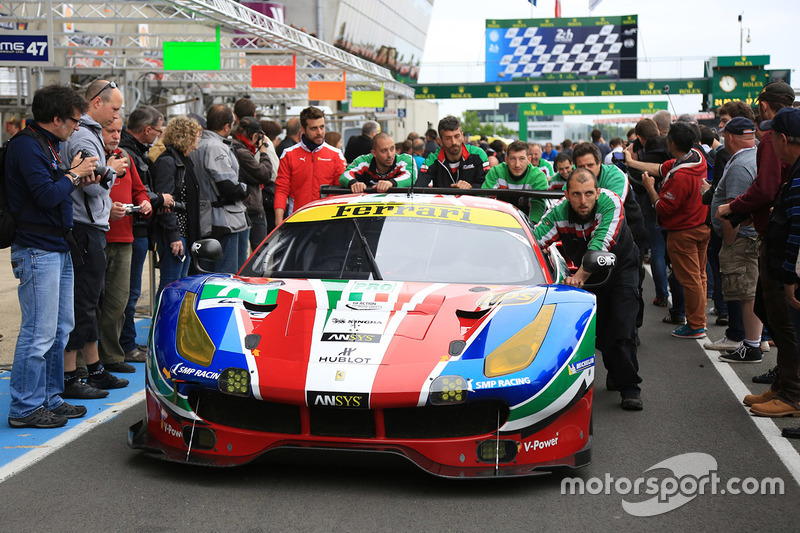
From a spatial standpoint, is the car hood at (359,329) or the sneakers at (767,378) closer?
the car hood at (359,329)

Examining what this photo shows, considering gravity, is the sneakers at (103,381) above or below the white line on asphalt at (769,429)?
above

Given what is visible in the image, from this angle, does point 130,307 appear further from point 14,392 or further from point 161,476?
point 161,476

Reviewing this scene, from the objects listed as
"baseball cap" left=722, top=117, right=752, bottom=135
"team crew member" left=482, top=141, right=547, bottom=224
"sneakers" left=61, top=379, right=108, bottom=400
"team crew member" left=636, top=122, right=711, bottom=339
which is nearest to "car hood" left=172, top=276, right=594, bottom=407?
"sneakers" left=61, top=379, right=108, bottom=400

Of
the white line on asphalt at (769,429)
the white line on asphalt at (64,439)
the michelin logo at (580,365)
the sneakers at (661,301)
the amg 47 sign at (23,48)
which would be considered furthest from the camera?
the amg 47 sign at (23,48)

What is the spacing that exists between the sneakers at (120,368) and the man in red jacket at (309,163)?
8.71 feet

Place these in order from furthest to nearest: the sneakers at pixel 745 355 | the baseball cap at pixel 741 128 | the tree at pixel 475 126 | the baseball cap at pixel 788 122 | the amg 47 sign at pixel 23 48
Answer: the tree at pixel 475 126, the amg 47 sign at pixel 23 48, the sneakers at pixel 745 355, the baseball cap at pixel 741 128, the baseball cap at pixel 788 122

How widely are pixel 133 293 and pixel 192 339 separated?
321 cm

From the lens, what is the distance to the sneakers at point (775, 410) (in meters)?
5.99

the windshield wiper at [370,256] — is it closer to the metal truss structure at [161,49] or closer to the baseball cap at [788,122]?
the baseball cap at [788,122]

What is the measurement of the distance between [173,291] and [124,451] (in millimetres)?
873

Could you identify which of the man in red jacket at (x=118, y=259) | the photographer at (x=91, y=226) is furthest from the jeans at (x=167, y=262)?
the photographer at (x=91, y=226)

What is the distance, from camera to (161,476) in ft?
14.7

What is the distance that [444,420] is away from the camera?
166 inches

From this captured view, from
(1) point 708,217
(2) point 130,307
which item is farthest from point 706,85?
(2) point 130,307
